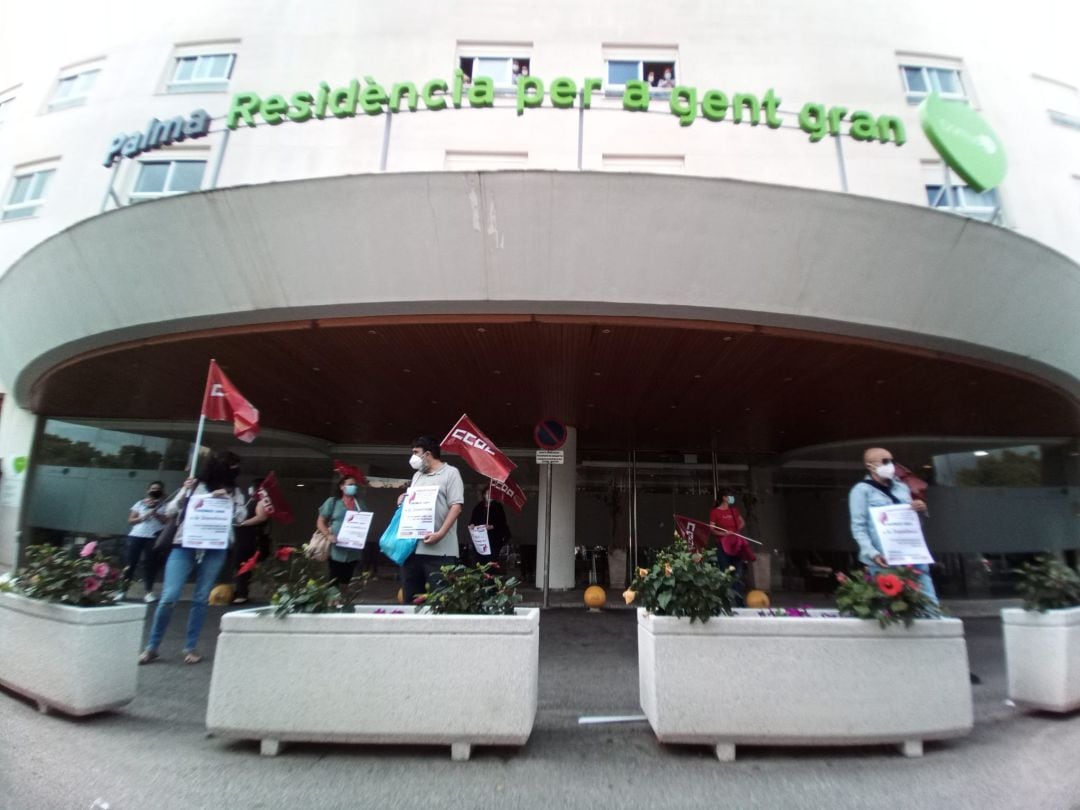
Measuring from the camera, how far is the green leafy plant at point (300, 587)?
3479 mm

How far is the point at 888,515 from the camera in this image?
4.22 m

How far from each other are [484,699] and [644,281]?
501 cm

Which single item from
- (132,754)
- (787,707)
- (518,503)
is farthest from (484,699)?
(518,503)

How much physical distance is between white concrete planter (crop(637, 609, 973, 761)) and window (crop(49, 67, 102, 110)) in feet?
53.7

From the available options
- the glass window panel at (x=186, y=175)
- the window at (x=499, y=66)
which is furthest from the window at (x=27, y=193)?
the window at (x=499, y=66)

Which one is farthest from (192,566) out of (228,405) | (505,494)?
(505,494)

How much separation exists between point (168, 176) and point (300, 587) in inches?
445

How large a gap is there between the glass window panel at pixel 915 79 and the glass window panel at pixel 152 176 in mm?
15058

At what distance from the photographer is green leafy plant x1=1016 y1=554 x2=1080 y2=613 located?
173 inches

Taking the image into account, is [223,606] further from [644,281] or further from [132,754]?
[644,281]

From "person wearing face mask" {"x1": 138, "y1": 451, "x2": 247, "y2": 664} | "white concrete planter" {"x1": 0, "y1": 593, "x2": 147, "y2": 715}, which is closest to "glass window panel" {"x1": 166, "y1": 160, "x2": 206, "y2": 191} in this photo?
"person wearing face mask" {"x1": 138, "y1": 451, "x2": 247, "y2": 664}

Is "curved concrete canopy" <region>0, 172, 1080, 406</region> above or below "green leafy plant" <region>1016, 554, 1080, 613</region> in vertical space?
above

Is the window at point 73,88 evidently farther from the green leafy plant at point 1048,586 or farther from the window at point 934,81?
the green leafy plant at point 1048,586

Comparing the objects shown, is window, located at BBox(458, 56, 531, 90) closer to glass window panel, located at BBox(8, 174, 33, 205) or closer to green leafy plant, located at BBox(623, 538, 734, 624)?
glass window panel, located at BBox(8, 174, 33, 205)
